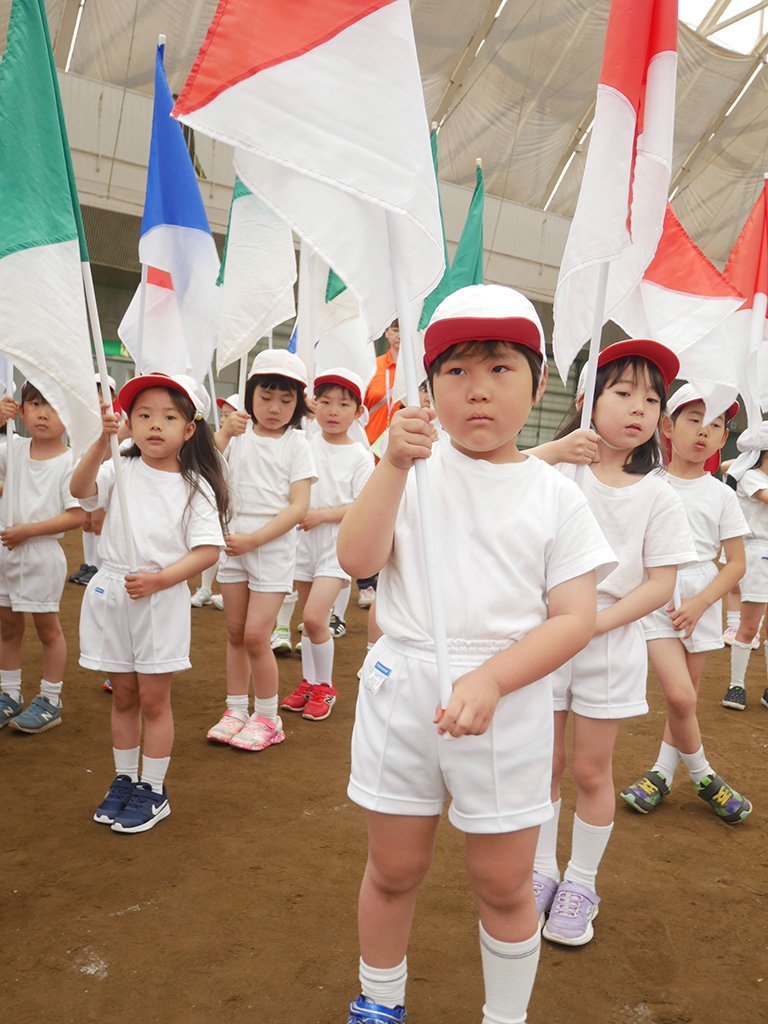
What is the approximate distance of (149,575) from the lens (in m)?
3.08

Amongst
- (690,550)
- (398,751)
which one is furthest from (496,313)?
(690,550)

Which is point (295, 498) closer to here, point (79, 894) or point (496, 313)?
point (79, 894)

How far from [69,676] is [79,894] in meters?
2.64

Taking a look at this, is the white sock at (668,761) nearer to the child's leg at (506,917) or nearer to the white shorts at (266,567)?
the white shorts at (266,567)

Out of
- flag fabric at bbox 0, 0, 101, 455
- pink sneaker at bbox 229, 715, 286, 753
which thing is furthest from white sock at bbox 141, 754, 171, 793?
flag fabric at bbox 0, 0, 101, 455

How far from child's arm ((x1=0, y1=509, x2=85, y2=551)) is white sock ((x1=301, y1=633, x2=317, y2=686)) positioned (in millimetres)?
1356

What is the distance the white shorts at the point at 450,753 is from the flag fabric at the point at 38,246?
5.44 feet

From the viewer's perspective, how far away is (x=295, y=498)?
167 inches

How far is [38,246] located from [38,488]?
5.23 feet

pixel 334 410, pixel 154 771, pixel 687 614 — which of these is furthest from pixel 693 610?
pixel 334 410

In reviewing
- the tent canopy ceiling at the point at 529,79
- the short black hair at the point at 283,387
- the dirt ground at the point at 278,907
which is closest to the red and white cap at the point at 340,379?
the short black hair at the point at 283,387

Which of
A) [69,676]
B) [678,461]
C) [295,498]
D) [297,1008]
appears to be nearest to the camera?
[297,1008]

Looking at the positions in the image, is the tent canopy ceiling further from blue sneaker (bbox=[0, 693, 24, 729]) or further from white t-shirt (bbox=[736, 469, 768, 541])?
blue sneaker (bbox=[0, 693, 24, 729])

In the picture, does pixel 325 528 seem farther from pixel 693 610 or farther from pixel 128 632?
pixel 693 610
